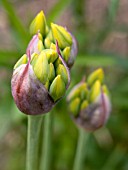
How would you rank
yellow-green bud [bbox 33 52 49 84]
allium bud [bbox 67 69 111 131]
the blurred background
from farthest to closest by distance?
the blurred background
allium bud [bbox 67 69 111 131]
yellow-green bud [bbox 33 52 49 84]

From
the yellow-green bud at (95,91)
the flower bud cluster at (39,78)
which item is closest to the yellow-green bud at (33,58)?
the flower bud cluster at (39,78)

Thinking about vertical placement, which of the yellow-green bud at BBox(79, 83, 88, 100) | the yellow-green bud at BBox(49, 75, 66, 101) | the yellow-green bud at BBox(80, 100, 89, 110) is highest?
the yellow-green bud at BBox(49, 75, 66, 101)

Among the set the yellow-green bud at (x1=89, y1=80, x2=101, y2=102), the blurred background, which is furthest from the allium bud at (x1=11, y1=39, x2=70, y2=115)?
the blurred background

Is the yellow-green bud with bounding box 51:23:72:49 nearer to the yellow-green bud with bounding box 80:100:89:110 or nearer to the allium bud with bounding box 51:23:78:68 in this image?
the allium bud with bounding box 51:23:78:68

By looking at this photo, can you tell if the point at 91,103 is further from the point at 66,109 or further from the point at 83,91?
the point at 66,109

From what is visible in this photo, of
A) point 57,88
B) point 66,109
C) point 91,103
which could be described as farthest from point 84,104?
point 66,109

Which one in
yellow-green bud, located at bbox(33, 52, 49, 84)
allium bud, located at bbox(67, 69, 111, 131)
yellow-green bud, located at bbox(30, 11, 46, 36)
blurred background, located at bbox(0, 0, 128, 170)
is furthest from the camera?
blurred background, located at bbox(0, 0, 128, 170)

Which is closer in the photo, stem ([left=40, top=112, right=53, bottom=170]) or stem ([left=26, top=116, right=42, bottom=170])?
stem ([left=26, top=116, right=42, bottom=170])
